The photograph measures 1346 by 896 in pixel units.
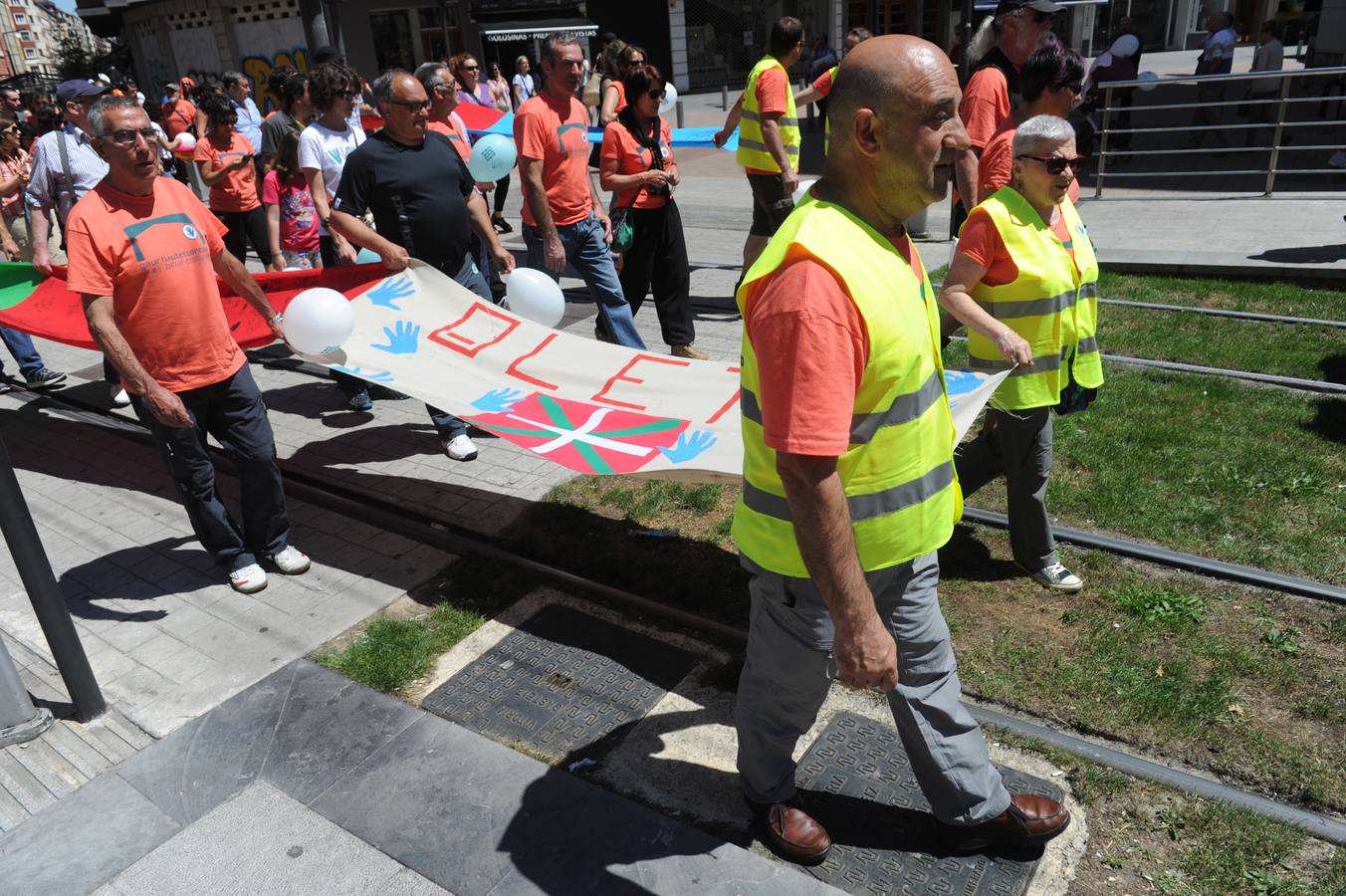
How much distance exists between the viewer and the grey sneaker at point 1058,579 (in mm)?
4285

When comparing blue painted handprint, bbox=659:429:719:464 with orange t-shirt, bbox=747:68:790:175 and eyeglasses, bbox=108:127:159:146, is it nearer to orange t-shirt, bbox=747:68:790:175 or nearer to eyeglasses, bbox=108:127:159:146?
eyeglasses, bbox=108:127:159:146

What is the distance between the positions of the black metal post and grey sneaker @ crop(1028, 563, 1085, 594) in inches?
150

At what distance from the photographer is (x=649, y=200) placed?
22.7 ft

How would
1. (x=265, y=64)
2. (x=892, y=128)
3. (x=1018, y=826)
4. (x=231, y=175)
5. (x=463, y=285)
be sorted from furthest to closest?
(x=265, y=64) < (x=231, y=175) < (x=463, y=285) < (x=1018, y=826) < (x=892, y=128)

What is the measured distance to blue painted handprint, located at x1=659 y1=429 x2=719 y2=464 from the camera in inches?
160

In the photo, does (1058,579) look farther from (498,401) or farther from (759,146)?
(759,146)

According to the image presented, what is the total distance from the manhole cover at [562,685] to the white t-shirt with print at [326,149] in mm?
3784

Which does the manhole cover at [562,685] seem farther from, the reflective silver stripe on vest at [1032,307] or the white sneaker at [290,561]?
the reflective silver stripe on vest at [1032,307]

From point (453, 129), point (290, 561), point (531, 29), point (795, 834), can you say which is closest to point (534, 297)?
point (290, 561)

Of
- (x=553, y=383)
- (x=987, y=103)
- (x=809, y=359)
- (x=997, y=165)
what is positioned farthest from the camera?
(x=987, y=103)

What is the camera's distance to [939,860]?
2.92m

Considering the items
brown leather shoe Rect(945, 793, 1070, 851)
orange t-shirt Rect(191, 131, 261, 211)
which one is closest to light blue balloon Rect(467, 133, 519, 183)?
orange t-shirt Rect(191, 131, 261, 211)

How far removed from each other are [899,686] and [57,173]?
696cm

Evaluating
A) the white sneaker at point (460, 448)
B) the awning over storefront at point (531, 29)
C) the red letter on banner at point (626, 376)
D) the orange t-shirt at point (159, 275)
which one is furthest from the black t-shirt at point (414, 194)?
the awning over storefront at point (531, 29)
